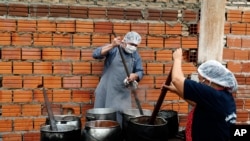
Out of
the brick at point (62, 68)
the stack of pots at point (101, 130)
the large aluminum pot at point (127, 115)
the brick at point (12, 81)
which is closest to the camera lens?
the stack of pots at point (101, 130)

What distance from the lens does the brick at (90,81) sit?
3903 mm

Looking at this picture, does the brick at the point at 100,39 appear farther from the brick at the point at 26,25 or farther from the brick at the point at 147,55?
the brick at the point at 26,25

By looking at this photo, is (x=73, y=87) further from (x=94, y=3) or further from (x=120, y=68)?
(x=94, y=3)

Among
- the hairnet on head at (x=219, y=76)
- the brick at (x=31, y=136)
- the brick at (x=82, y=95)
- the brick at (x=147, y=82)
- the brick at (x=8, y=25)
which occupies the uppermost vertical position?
the brick at (x=8, y=25)

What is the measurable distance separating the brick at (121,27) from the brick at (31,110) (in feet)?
4.14

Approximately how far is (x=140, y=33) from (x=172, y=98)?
92cm

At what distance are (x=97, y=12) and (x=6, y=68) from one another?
1.21 meters

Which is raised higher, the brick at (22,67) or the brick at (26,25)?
the brick at (26,25)

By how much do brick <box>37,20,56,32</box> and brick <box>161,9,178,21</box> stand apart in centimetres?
131

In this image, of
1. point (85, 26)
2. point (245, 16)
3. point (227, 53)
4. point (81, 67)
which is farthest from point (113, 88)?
point (245, 16)

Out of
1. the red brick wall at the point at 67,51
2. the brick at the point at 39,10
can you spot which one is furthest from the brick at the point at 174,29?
the brick at the point at 39,10

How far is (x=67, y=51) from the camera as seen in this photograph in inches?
150

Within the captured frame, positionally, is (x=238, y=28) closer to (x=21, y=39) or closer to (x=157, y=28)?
(x=157, y=28)

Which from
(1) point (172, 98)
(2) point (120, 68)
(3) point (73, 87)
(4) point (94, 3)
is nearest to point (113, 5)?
(4) point (94, 3)
